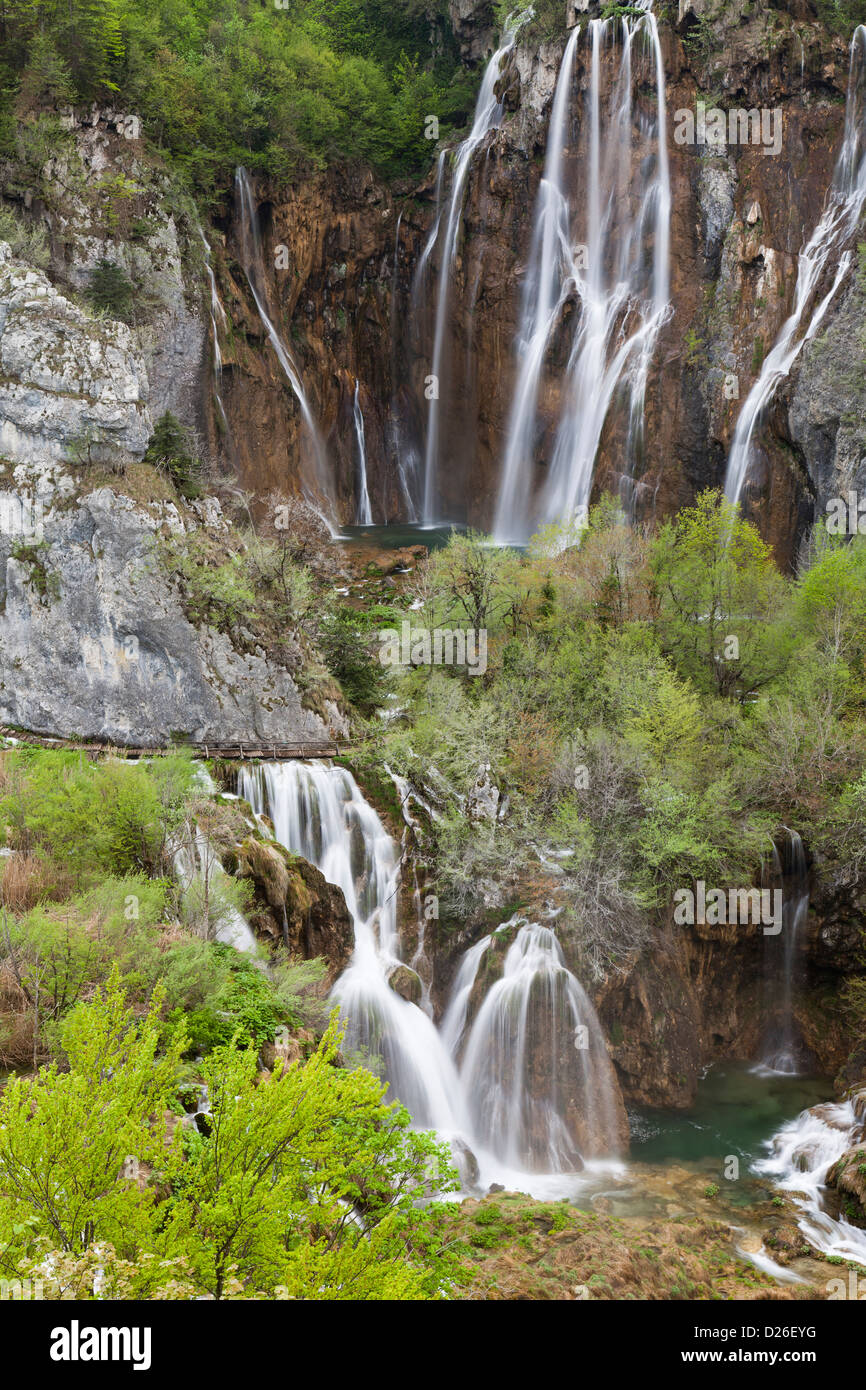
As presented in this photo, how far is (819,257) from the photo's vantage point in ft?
107

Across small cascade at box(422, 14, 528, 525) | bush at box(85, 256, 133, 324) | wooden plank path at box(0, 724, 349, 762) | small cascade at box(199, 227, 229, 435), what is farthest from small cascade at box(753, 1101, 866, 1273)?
small cascade at box(422, 14, 528, 525)

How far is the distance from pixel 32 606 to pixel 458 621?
471 inches

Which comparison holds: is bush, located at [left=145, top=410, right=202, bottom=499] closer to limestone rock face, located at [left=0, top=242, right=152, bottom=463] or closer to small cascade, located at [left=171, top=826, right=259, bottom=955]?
limestone rock face, located at [left=0, top=242, right=152, bottom=463]

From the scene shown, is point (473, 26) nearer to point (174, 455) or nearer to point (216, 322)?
point (216, 322)

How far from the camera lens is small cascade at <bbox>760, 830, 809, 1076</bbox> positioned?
75.7 ft

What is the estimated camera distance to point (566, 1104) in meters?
19.9

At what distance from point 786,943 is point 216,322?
97.9 ft

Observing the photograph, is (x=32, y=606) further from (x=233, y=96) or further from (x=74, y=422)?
(x=233, y=96)

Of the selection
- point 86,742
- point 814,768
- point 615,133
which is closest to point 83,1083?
point 86,742

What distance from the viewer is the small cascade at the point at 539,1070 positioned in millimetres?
19531

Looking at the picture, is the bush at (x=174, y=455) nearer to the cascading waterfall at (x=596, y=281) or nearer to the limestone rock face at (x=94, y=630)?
the limestone rock face at (x=94, y=630)

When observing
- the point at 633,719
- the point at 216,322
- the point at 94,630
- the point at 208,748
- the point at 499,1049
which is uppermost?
the point at 216,322

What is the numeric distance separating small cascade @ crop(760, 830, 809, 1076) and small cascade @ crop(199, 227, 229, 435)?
84.7 feet

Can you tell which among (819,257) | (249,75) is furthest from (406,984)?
(249,75)
